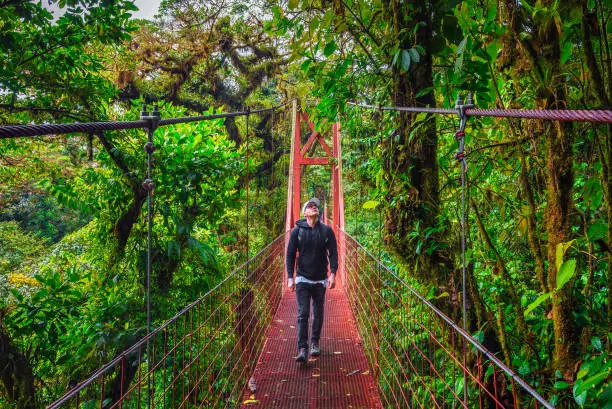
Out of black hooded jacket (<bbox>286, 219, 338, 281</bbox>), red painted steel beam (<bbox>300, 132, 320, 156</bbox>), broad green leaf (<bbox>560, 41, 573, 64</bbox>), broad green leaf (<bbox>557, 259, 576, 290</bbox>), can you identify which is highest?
red painted steel beam (<bbox>300, 132, 320, 156</bbox>)

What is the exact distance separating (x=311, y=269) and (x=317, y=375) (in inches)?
22.3

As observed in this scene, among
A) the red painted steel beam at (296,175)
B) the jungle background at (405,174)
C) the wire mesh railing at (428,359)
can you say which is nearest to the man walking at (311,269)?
the wire mesh railing at (428,359)

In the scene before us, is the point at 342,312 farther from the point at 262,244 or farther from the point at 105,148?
the point at 262,244

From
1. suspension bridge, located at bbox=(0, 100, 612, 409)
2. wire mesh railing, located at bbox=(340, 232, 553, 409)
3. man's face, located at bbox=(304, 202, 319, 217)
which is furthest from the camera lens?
man's face, located at bbox=(304, 202, 319, 217)

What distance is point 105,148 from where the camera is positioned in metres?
2.67

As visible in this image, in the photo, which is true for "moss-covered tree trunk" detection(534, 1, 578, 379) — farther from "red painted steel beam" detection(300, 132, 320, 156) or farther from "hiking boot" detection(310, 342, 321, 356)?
"red painted steel beam" detection(300, 132, 320, 156)

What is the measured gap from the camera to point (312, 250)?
2.40 meters

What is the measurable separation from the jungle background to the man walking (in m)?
0.41

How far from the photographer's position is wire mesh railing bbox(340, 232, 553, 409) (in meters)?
0.95

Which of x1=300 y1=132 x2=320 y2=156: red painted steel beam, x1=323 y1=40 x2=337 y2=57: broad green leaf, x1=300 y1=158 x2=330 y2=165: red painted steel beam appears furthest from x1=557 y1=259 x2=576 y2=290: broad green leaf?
x1=300 y1=158 x2=330 y2=165: red painted steel beam

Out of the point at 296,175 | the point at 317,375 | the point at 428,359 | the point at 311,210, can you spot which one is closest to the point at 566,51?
the point at 428,359

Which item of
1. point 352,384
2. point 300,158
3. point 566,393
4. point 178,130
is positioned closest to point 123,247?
point 178,130

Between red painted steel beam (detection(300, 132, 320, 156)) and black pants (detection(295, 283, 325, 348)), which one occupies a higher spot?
red painted steel beam (detection(300, 132, 320, 156))

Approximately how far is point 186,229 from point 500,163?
5.97 feet
